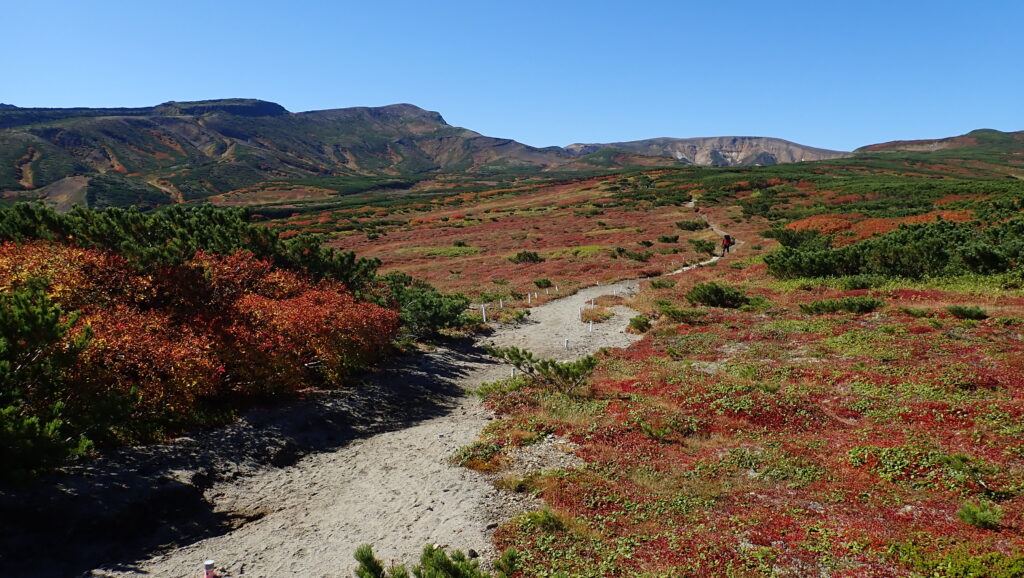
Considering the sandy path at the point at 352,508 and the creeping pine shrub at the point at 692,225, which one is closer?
the sandy path at the point at 352,508

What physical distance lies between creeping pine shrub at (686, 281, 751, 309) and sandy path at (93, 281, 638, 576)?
1707cm

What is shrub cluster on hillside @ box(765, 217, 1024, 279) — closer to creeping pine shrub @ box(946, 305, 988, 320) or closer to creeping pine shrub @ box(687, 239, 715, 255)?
creeping pine shrub @ box(946, 305, 988, 320)

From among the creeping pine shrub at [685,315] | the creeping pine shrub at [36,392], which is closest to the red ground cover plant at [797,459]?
the creeping pine shrub at [685,315]

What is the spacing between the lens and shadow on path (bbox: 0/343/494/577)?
8.26 m

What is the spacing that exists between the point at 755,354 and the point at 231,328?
17764 millimetres

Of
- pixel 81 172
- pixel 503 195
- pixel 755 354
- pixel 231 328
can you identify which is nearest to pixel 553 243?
pixel 755 354

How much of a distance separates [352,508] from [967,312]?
2240 cm

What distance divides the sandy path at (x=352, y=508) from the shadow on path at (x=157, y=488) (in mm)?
400

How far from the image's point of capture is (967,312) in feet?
Answer: 60.6

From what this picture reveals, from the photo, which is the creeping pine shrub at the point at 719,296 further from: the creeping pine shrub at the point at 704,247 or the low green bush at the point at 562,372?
the creeping pine shrub at the point at 704,247

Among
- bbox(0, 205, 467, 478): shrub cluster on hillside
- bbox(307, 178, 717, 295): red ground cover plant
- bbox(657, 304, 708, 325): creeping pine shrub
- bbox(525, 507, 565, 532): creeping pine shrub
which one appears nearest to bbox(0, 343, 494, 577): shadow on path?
bbox(0, 205, 467, 478): shrub cluster on hillside

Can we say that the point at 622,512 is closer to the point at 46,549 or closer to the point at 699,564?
the point at 699,564

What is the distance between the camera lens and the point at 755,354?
18.2 metres

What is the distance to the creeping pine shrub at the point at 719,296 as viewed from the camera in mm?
26906
